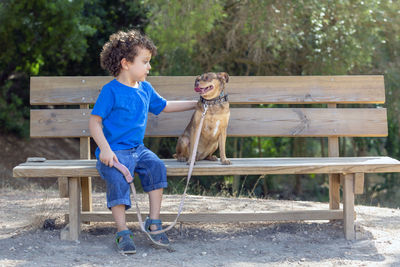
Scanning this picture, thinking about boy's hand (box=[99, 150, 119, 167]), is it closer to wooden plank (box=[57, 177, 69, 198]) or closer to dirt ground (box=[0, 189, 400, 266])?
wooden plank (box=[57, 177, 69, 198])

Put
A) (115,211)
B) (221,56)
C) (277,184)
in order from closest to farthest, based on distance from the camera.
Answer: (115,211) → (221,56) → (277,184)

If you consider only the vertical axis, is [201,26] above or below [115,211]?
above

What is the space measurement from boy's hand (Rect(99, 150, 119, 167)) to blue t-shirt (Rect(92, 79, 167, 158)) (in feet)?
0.53

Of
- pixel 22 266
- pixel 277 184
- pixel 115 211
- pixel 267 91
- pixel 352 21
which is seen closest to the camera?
pixel 22 266

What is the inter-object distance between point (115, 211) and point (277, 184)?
23.5 ft

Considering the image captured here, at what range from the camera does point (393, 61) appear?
322 inches

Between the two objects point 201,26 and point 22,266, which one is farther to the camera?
point 201,26

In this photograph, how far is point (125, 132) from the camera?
12.2 ft

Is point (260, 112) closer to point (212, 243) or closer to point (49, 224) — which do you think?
point (212, 243)

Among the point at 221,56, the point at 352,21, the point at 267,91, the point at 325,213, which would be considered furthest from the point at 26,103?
the point at 325,213

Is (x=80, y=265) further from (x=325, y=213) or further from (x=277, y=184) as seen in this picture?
(x=277, y=184)

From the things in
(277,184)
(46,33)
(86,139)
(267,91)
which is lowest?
(277,184)

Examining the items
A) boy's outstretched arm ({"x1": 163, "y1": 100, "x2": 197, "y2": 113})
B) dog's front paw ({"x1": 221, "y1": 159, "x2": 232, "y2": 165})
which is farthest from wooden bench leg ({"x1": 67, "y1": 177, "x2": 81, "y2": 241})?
dog's front paw ({"x1": 221, "y1": 159, "x2": 232, "y2": 165})

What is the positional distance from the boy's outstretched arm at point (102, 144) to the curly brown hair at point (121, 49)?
43 cm
